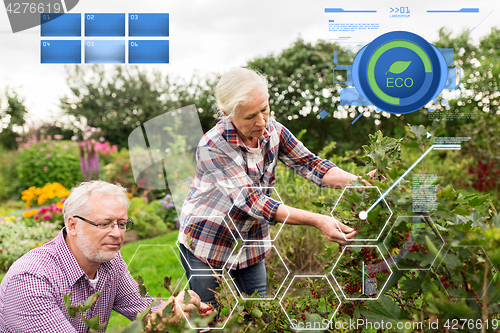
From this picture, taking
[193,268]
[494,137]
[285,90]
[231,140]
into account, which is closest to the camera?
[231,140]

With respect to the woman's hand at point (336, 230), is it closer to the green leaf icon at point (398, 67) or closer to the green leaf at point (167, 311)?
the green leaf at point (167, 311)

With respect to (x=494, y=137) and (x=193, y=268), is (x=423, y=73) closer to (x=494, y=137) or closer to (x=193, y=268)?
(x=193, y=268)

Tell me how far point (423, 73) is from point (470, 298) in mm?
966

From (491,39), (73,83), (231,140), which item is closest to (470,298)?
(231,140)

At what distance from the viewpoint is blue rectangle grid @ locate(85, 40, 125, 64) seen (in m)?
2.07

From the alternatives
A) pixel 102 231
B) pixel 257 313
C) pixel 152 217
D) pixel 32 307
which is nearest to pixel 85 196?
pixel 102 231

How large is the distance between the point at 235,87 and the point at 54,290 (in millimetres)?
1144

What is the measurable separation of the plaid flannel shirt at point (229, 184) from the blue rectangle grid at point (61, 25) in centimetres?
108

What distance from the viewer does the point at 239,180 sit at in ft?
4.85

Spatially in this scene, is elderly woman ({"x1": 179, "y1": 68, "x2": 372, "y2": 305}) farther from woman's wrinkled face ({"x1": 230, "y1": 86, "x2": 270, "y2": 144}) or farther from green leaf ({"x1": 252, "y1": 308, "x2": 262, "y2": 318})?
green leaf ({"x1": 252, "y1": 308, "x2": 262, "y2": 318})

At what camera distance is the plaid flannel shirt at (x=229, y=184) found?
1.54m

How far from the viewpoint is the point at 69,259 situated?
1.56 m
